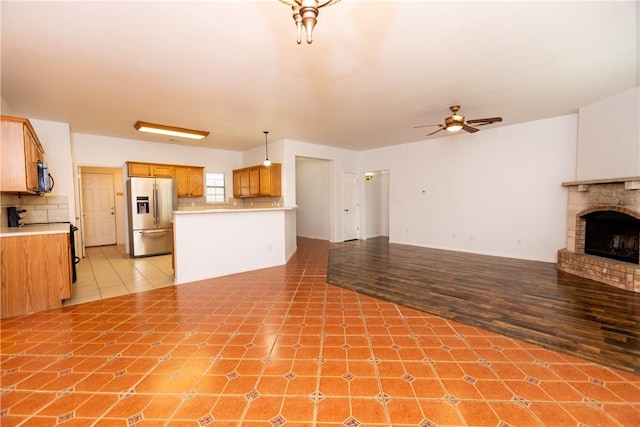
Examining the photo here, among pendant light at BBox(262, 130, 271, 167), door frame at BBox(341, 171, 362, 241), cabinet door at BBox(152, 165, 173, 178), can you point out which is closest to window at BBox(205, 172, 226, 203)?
cabinet door at BBox(152, 165, 173, 178)

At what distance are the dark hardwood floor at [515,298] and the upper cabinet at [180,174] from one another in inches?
170

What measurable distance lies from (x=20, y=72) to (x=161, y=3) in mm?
2435

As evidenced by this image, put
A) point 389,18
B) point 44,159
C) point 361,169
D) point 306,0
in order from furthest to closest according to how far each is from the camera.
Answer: point 361,169
point 44,159
point 389,18
point 306,0

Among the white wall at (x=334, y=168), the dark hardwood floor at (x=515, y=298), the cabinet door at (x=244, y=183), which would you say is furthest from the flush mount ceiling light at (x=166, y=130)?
the dark hardwood floor at (x=515, y=298)

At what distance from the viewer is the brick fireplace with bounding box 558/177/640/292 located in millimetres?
3791

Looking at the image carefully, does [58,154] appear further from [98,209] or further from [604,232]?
[604,232]

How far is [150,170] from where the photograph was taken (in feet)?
21.2

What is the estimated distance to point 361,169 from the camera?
8.45 m

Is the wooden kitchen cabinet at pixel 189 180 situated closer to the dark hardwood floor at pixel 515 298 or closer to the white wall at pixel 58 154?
the white wall at pixel 58 154

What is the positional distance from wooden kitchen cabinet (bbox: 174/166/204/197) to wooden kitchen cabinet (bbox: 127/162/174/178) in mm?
173

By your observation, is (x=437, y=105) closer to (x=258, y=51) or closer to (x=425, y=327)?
(x=258, y=51)

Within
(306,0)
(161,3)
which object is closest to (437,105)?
(306,0)

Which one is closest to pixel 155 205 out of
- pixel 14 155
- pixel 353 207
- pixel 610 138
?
pixel 14 155

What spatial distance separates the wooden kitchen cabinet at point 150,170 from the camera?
6238 mm
